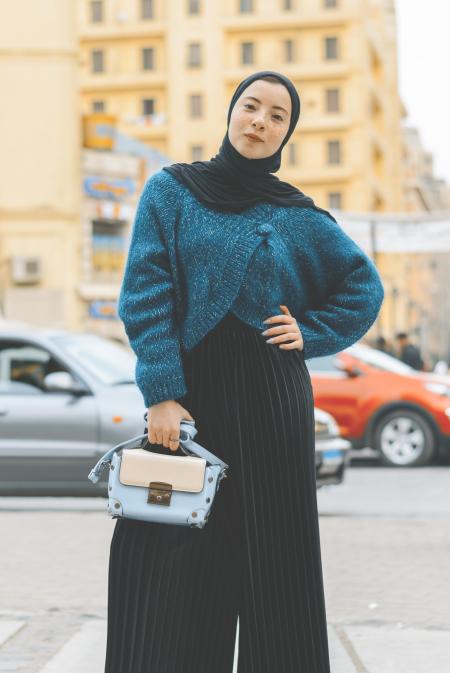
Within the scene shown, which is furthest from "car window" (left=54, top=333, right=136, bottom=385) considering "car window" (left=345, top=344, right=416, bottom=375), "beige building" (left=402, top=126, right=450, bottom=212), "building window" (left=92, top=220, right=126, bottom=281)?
"beige building" (left=402, top=126, right=450, bottom=212)

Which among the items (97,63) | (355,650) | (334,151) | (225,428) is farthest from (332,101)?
(225,428)

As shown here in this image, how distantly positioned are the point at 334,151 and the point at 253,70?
6.28m

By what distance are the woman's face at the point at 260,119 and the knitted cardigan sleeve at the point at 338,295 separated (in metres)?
0.24

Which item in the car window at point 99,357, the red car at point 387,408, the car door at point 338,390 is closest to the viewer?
the car window at point 99,357

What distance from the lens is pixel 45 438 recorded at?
1094 cm

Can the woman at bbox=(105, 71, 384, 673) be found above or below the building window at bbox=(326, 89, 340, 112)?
below

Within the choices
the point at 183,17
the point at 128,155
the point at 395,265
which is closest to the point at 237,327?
the point at 128,155

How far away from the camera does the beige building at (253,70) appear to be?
77.8 meters

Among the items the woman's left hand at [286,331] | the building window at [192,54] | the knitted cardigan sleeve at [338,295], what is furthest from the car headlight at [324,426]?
the building window at [192,54]

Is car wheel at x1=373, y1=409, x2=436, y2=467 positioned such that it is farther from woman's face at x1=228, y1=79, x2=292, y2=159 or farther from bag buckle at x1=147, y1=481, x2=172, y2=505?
bag buckle at x1=147, y1=481, x2=172, y2=505

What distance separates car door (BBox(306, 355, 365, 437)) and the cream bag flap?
536 inches

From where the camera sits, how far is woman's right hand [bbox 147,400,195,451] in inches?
132

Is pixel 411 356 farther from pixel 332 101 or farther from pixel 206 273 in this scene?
pixel 332 101

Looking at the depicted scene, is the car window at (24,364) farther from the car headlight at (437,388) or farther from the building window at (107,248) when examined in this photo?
the building window at (107,248)
